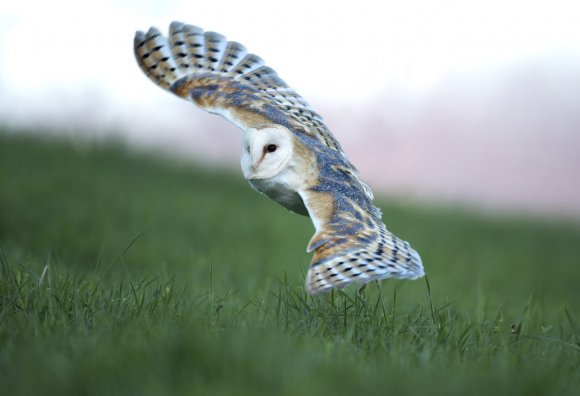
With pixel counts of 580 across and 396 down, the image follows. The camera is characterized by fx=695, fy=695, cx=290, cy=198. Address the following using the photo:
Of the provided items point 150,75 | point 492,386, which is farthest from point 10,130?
point 492,386

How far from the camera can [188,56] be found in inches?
161

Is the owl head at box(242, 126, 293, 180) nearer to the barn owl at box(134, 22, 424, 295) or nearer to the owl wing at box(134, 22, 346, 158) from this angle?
the barn owl at box(134, 22, 424, 295)

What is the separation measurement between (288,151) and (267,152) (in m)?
0.10

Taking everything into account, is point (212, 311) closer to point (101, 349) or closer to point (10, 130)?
point (101, 349)

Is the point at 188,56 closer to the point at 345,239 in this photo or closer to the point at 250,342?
the point at 345,239

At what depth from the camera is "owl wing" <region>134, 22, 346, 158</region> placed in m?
3.82

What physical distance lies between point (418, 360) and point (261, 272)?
16.1ft

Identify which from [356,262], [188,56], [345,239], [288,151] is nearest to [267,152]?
[288,151]

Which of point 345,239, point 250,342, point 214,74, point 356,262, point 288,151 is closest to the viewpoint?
point 250,342

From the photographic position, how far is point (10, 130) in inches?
540

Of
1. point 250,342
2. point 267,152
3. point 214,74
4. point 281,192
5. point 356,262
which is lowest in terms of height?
point 250,342

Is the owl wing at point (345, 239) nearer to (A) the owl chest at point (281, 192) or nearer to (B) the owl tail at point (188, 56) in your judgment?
(A) the owl chest at point (281, 192)

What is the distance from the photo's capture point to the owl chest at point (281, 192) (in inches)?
135

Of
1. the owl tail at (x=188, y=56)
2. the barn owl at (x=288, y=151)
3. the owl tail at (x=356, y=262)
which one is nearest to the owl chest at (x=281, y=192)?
the barn owl at (x=288, y=151)
